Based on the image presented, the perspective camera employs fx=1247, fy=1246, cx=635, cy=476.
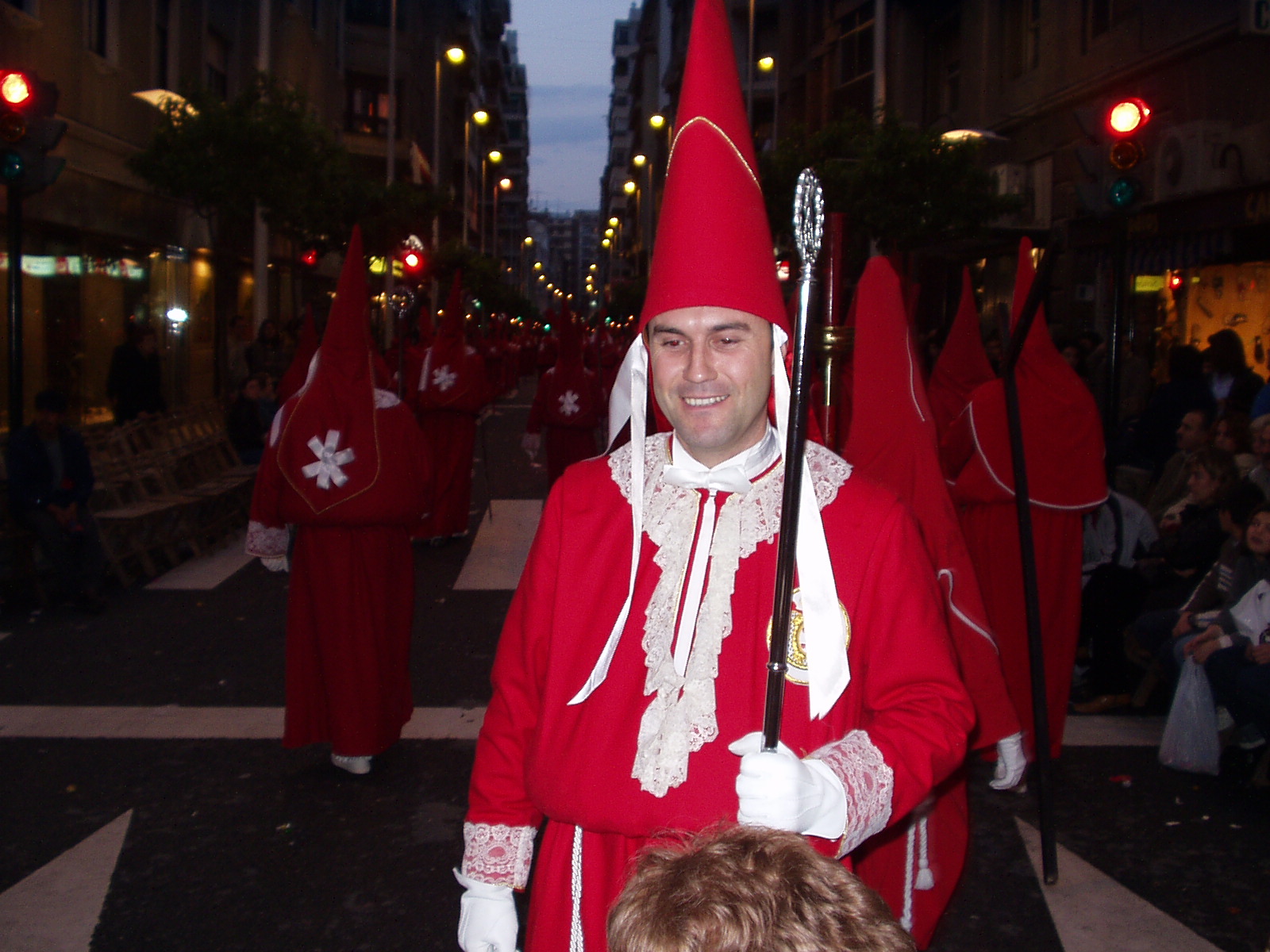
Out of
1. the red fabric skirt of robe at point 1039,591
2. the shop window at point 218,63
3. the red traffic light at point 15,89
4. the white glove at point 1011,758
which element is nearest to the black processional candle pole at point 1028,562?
the white glove at point 1011,758

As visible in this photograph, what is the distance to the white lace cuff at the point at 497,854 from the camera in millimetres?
2271

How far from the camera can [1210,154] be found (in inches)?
555

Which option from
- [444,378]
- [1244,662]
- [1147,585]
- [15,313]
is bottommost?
[1244,662]

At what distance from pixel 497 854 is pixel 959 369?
5635mm

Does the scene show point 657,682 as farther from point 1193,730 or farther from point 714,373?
point 1193,730

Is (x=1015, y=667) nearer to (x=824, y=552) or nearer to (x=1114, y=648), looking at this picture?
(x=1114, y=648)

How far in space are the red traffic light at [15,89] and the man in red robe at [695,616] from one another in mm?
7800

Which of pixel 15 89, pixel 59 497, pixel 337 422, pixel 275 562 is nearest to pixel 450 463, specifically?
pixel 59 497

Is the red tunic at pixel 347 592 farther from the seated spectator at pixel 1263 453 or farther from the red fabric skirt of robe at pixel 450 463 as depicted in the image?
the red fabric skirt of robe at pixel 450 463

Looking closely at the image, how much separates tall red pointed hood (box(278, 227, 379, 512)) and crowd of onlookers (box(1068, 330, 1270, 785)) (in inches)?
154

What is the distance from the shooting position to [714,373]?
2.25 m

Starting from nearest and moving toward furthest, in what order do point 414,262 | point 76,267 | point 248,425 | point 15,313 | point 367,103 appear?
1. point 15,313
2. point 248,425
3. point 76,267
4. point 414,262
5. point 367,103

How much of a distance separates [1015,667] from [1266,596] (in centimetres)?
115

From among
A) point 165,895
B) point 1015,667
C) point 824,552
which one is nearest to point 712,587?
point 824,552
